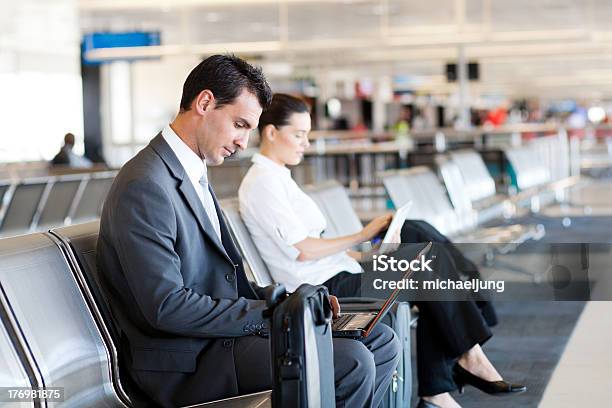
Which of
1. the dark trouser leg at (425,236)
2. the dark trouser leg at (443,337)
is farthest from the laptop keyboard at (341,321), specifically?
the dark trouser leg at (425,236)

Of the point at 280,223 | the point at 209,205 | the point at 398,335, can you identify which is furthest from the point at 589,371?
the point at 209,205

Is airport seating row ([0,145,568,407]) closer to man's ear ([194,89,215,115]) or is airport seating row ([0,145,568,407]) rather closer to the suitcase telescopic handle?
the suitcase telescopic handle

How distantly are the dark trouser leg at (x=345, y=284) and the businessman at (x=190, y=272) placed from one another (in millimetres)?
1016

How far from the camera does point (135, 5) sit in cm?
1557

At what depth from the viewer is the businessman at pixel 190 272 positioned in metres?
2.65

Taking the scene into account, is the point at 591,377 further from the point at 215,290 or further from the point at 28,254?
the point at 28,254

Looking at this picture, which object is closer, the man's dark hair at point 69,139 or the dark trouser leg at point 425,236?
the dark trouser leg at point 425,236

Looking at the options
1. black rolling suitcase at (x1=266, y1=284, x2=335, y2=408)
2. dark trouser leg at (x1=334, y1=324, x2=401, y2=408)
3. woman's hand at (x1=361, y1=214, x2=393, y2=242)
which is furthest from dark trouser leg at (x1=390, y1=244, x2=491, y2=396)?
black rolling suitcase at (x1=266, y1=284, x2=335, y2=408)

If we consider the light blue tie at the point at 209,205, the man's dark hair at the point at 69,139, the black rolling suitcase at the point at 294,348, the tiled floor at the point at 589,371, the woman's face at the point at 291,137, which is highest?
the woman's face at the point at 291,137

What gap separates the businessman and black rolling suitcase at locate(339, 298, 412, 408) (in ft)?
2.18

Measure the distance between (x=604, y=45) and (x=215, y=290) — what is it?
688 inches

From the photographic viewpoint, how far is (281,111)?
4051mm

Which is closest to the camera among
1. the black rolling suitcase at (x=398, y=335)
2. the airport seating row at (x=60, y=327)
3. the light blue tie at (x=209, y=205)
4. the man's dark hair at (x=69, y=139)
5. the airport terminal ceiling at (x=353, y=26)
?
the airport seating row at (x=60, y=327)

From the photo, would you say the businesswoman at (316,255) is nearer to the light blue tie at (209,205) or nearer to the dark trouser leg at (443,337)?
the dark trouser leg at (443,337)
